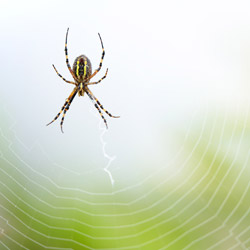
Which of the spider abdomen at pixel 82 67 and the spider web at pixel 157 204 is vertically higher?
the spider abdomen at pixel 82 67

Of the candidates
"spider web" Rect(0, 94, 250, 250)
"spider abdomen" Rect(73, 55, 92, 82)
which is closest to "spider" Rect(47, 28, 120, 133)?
"spider abdomen" Rect(73, 55, 92, 82)

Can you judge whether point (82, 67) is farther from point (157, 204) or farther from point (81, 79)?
point (157, 204)

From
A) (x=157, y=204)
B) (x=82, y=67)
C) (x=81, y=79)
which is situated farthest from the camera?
(x=81, y=79)

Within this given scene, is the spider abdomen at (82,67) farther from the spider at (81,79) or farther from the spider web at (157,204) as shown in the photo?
the spider web at (157,204)

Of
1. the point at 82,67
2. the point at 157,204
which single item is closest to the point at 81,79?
the point at 82,67

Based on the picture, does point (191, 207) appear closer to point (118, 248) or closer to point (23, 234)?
point (118, 248)

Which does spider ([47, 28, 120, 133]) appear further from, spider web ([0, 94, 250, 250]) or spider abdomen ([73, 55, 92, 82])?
spider web ([0, 94, 250, 250])

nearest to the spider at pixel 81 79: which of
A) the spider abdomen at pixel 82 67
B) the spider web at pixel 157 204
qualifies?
the spider abdomen at pixel 82 67
